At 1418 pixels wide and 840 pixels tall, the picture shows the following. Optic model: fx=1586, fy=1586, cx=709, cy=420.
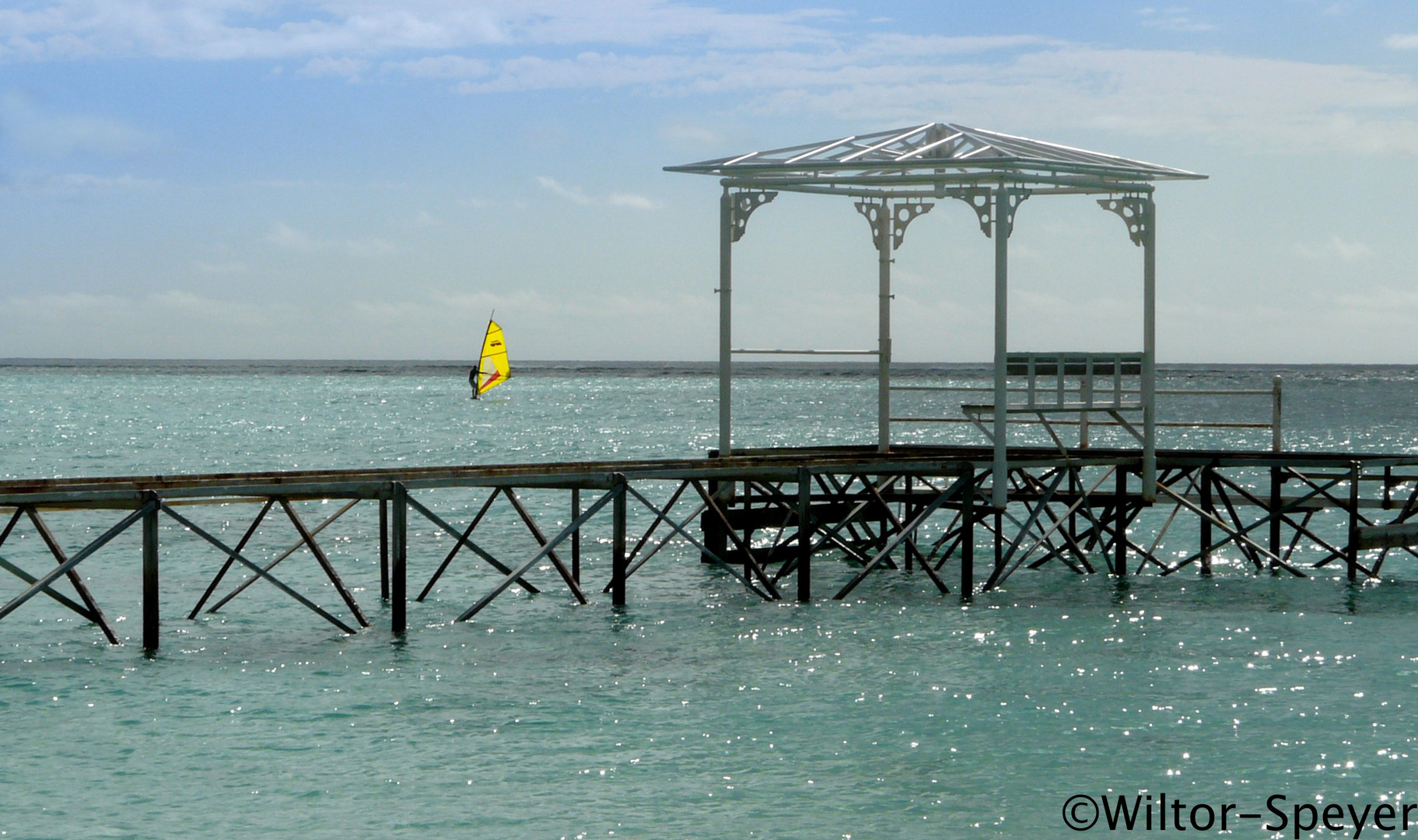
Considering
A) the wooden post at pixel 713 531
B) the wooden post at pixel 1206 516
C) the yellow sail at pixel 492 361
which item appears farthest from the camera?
the yellow sail at pixel 492 361

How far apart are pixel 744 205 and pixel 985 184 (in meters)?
2.88

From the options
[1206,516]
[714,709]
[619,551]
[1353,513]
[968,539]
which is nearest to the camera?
[714,709]

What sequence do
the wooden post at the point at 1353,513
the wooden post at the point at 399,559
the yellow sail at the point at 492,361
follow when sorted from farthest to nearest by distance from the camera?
the yellow sail at the point at 492,361, the wooden post at the point at 1353,513, the wooden post at the point at 399,559

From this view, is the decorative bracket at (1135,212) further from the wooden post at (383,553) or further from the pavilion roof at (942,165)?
the wooden post at (383,553)

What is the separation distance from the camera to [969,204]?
18.2 m

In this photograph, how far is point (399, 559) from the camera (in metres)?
15.7

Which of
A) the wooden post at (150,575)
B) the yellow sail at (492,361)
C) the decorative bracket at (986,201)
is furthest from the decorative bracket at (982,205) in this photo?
the yellow sail at (492,361)

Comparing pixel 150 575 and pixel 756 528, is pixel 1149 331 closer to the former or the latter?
pixel 756 528

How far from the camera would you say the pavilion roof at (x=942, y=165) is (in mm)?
17406

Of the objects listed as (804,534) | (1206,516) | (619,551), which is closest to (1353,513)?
(1206,516)

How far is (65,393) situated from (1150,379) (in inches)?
5162

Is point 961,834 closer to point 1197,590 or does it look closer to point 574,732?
point 574,732

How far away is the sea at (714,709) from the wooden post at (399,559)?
24cm

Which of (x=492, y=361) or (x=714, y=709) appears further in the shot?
(x=492, y=361)
